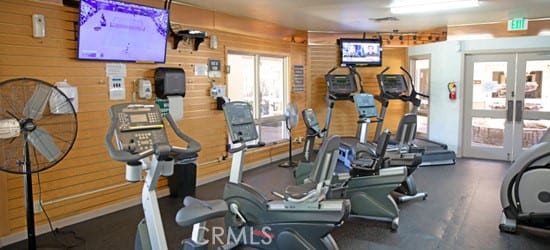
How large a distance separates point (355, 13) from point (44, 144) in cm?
523

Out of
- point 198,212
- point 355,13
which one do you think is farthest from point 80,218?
point 355,13

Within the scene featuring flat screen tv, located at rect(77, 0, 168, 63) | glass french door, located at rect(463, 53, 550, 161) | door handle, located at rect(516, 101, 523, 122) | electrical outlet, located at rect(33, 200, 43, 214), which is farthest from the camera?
door handle, located at rect(516, 101, 523, 122)

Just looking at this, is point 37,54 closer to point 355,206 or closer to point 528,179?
point 355,206

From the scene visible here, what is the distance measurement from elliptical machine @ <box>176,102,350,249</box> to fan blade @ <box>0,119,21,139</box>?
1.66m

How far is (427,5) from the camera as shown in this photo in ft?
20.3

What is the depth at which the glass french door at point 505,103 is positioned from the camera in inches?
293

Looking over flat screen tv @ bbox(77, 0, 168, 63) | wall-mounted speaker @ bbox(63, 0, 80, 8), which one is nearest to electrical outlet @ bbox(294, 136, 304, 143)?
flat screen tv @ bbox(77, 0, 168, 63)

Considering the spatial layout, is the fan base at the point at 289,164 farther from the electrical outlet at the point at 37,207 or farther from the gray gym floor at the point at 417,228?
the electrical outlet at the point at 37,207

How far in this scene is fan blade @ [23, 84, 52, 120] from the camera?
3.38m

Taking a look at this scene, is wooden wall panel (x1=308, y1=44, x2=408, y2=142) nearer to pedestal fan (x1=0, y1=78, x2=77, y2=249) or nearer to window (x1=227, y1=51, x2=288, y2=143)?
window (x1=227, y1=51, x2=288, y2=143)

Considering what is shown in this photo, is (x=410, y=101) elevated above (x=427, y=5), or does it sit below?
below

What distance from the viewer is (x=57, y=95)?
3.54m

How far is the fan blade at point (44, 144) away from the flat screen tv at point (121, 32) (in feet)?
4.26

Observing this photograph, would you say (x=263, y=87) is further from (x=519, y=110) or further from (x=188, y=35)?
(x=519, y=110)
